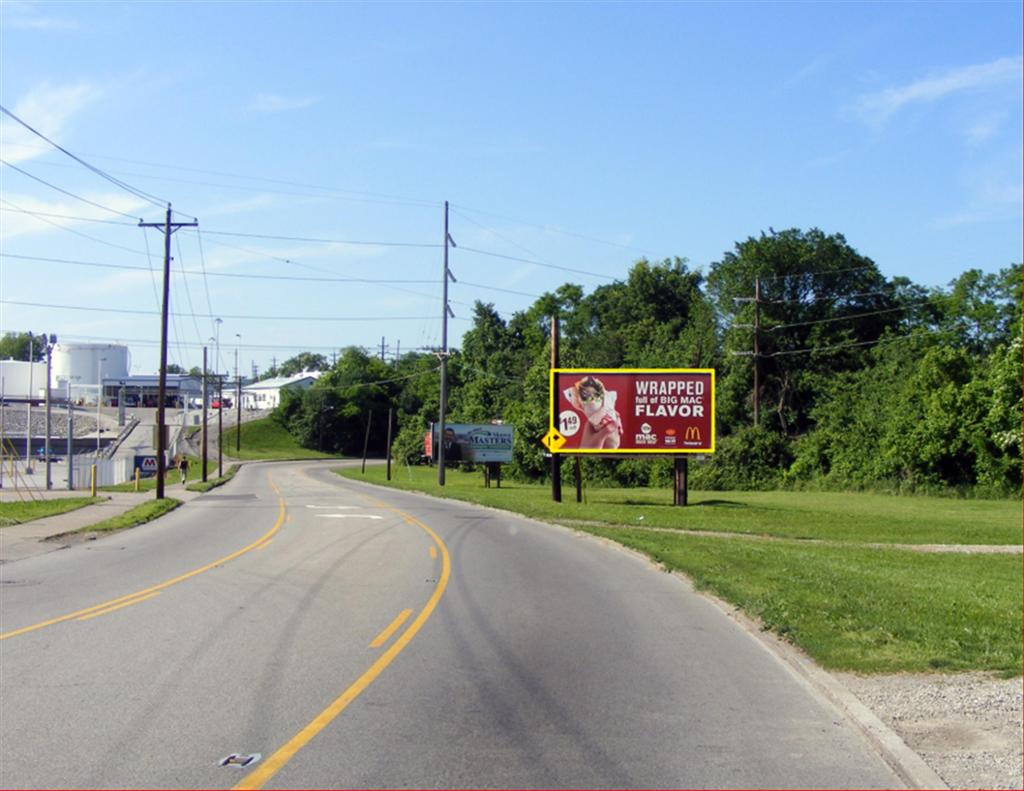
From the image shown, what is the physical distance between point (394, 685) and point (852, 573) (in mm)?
10245

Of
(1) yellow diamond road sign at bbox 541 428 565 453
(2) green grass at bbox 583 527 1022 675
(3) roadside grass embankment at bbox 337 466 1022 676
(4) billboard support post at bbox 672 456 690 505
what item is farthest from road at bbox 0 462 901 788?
(4) billboard support post at bbox 672 456 690 505

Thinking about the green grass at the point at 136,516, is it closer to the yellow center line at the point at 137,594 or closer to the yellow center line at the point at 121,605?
the yellow center line at the point at 137,594

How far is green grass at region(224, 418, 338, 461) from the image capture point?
120m

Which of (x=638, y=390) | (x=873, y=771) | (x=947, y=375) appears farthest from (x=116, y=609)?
(x=947, y=375)

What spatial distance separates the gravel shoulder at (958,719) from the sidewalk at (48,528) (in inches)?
620

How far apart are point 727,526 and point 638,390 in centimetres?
1335

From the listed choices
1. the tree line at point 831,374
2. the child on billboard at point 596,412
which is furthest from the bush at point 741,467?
the child on billboard at point 596,412

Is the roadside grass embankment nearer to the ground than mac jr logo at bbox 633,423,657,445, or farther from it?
nearer to the ground

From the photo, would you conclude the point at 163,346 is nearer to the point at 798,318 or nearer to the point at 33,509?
the point at 33,509

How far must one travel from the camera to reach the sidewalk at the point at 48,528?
21484 mm

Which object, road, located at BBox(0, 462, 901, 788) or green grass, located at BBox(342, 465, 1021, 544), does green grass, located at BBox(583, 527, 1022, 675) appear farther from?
green grass, located at BBox(342, 465, 1021, 544)

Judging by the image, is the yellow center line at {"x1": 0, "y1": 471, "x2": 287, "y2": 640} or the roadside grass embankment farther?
the yellow center line at {"x1": 0, "y1": 471, "x2": 287, "y2": 640}

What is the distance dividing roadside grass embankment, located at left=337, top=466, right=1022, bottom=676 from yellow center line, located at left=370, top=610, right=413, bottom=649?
4.07 meters

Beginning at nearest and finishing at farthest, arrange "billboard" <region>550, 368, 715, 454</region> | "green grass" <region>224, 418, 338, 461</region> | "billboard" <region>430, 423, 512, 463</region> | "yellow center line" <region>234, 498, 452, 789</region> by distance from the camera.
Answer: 1. "yellow center line" <region>234, 498, 452, 789</region>
2. "billboard" <region>550, 368, 715, 454</region>
3. "billboard" <region>430, 423, 512, 463</region>
4. "green grass" <region>224, 418, 338, 461</region>
